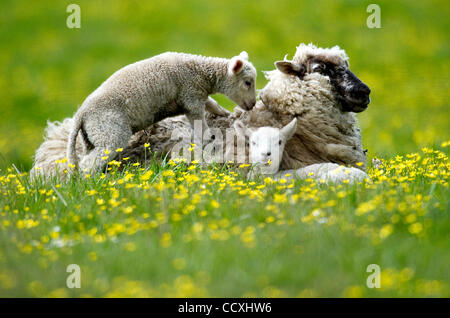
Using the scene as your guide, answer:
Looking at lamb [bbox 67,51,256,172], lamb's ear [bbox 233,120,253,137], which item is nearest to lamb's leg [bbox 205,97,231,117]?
lamb [bbox 67,51,256,172]

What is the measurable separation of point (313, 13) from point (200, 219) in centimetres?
1717

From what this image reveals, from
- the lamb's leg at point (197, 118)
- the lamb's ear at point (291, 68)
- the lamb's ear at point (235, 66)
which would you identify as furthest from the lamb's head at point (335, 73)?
the lamb's leg at point (197, 118)

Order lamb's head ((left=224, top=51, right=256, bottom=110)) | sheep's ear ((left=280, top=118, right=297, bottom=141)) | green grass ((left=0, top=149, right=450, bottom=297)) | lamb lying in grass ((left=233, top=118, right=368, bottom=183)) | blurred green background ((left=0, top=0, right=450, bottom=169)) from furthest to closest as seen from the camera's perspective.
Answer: blurred green background ((left=0, top=0, right=450, bottom=169)) → lamb's head ((left=224, top=51, right=256, bottom=110)) → sheep's ear ((left=280, top=118, right=297, bottom=141)) → lamb lying in grass ((left=233, top=118, right=368, bottom=183)) → green grass ((left=0, top=149, right=450, bottom=297))

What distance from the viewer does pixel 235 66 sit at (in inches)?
230

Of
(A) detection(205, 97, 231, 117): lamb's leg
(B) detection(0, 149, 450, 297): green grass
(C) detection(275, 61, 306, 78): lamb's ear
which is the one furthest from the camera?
(A) detection(205, 97, 231, 117): lamb's leg

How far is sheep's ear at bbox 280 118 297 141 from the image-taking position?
5254 millimetres

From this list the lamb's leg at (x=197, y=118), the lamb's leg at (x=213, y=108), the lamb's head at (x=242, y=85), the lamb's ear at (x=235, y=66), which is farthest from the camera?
the lamb's leg at (x=213, y=108)

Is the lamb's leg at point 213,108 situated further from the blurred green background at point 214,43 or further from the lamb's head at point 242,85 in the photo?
the blurred green background at point 214,43

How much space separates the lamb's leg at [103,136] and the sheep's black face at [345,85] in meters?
1.96

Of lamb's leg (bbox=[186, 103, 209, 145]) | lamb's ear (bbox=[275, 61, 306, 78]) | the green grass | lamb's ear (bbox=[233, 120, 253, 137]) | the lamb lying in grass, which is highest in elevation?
lamb's ear (bbox=[275, 61, 306, 78])

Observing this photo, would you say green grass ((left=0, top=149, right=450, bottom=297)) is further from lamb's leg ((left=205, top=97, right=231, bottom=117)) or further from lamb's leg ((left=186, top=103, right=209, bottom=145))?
lamb's leg ((left=205, top=97, right=231, bottom=117))

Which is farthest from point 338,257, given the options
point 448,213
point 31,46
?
point 31,46

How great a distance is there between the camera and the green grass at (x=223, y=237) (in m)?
3.19

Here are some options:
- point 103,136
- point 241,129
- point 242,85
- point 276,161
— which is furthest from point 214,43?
point 276,161
